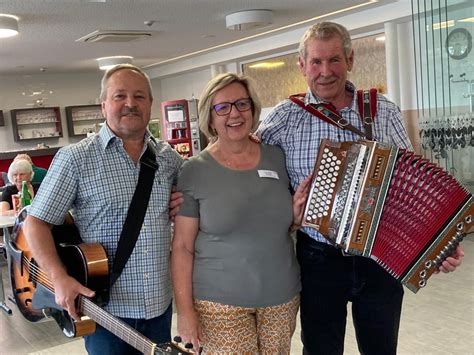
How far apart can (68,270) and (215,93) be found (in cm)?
83

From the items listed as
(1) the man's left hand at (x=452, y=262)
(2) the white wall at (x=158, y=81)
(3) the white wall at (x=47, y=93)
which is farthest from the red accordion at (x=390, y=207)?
(3) the white wall at (x=47, y=93)

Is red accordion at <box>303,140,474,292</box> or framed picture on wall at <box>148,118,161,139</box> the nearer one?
red accordion at <box>303,140,474,292</box>

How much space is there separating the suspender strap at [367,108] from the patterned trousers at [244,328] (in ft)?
2.26

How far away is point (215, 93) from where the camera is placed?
195 centimetres

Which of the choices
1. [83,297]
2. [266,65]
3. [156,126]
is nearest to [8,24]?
[83,297]

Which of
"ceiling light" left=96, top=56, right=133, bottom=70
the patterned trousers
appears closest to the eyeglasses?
the patterned trousers

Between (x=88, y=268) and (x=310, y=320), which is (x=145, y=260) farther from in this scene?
(x=310, y=320)

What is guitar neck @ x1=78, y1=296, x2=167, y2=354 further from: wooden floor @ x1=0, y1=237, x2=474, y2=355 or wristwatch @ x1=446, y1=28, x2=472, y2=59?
wristwatch @ x1=446, y1=28, x2=472, y2=59

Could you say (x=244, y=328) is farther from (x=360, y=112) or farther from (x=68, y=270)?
(x=360, y=112)

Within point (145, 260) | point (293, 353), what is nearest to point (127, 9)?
point (293, 353)

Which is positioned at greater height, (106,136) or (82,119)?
(82,119)

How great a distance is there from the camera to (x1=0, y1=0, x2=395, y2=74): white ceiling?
18.6 feet

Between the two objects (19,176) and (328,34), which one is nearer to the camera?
(328,34)

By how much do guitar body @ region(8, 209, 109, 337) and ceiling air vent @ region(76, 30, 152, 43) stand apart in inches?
208
